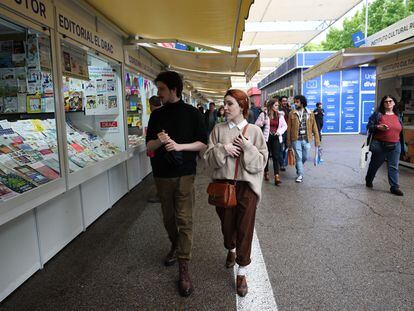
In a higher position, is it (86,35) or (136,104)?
(86,35)

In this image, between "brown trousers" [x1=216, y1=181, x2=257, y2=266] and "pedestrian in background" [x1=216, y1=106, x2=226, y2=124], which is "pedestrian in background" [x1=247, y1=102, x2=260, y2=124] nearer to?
"pedestrian in background" [x1=216, y1=106, x2=226, y2=124]

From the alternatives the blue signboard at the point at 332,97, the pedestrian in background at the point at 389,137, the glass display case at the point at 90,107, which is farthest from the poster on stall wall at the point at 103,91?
the blue signboard at the point at 332,97

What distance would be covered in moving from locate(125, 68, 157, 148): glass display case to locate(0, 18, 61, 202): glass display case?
2469 millimetres

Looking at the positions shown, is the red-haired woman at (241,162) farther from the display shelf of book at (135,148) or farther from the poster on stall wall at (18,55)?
the display shelf of book at (135,148)

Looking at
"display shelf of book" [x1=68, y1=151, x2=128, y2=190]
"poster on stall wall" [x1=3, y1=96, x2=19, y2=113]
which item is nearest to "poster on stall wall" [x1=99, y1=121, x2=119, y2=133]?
"display shelf of book" [x1=68, y1=151, x2=128, y2=190]

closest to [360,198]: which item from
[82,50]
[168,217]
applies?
[168,217]

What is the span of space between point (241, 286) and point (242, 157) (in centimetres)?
108

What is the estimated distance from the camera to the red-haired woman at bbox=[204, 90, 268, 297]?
8.93 ft

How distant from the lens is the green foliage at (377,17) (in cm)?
3042

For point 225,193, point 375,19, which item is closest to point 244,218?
point 225,193

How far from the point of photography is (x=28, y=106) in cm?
363

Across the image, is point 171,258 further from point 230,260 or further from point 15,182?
point 15,182

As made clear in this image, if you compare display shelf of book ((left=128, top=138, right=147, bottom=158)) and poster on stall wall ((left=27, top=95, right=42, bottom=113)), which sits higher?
poster on stall wall ((left=27, top=95, right=42, bottom=113))

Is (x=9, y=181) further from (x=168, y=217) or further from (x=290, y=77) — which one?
(x=290, y=77)
